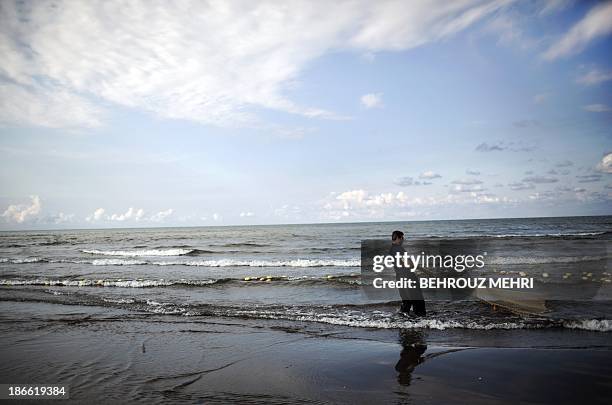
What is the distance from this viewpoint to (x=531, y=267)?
744 inches

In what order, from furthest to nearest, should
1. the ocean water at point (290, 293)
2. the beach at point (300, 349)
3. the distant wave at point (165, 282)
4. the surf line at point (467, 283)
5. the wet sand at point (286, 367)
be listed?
1. the distant wave at point (165, 282)
2. the surf line at point (467, 283)
3. the ocean water at point (290, 293)
4. the beach at point (300, 349)
5. the wet sand at point (286, 367)

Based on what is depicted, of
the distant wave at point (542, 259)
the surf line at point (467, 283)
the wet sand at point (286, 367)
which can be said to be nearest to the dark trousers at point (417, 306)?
the wet sand at point (286, 367)

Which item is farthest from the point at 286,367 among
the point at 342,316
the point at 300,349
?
the point at 342,316

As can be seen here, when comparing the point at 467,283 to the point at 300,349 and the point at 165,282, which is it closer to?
the point at 300,349

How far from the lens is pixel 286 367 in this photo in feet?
19.7

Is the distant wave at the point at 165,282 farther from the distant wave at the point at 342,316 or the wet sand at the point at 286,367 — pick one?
the wet sand at the point at 286,367

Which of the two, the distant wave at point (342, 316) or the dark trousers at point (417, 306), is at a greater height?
the dark trousers at point (417, 306)

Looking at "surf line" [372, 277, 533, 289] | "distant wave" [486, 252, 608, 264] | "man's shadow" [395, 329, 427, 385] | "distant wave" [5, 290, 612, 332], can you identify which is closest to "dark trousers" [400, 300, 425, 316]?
"distant wave" [5, 290, 612, 332]

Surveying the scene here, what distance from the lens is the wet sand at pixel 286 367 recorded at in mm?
4871

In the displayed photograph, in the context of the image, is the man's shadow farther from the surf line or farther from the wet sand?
the surf line

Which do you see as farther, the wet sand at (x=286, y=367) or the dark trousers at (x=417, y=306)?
the dark trousers at (x=417, y=306)

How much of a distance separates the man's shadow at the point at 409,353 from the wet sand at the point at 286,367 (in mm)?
18

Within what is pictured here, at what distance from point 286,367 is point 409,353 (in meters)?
2.12

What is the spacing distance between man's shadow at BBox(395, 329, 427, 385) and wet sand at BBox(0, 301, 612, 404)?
2 centimetres
